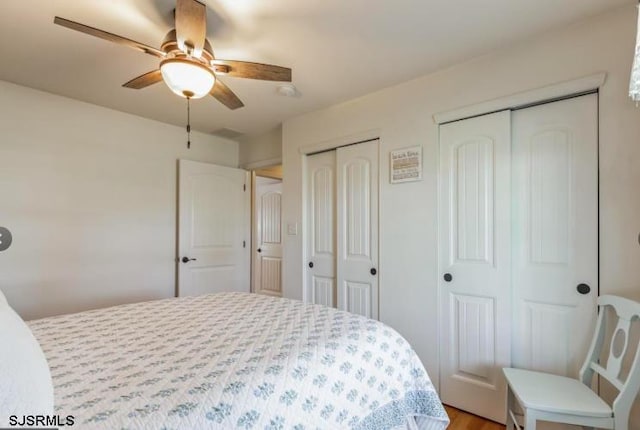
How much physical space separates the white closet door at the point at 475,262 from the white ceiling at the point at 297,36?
52 cm

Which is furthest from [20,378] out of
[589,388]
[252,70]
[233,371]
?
[589,388]

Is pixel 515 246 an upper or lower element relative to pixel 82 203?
lower

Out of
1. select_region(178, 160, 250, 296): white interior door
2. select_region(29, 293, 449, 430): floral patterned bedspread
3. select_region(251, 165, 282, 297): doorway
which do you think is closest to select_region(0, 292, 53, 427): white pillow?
select_region(29, 293, 449, 430): floral patterned bedspread

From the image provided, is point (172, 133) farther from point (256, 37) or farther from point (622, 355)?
point (622, 355)

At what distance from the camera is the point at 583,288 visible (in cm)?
170

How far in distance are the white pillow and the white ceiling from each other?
59.4 inches

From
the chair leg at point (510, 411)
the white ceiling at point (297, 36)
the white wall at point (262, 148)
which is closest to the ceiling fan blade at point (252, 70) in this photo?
the white ceiling at point (297, 36)

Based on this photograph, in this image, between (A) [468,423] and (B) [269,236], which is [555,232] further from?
(B) [269,236]

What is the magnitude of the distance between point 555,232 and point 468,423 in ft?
4.17

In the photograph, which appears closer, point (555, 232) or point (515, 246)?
point (555, 232)

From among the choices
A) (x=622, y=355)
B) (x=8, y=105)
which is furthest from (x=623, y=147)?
(x=8, y=105)

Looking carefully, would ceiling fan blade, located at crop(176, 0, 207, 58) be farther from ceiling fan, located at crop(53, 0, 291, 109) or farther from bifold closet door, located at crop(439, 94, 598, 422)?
A: bifold closet door, located at crop(439, 94, 598, 422)

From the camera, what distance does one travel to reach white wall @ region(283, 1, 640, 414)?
5.18 ft

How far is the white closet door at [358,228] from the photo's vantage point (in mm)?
2553
